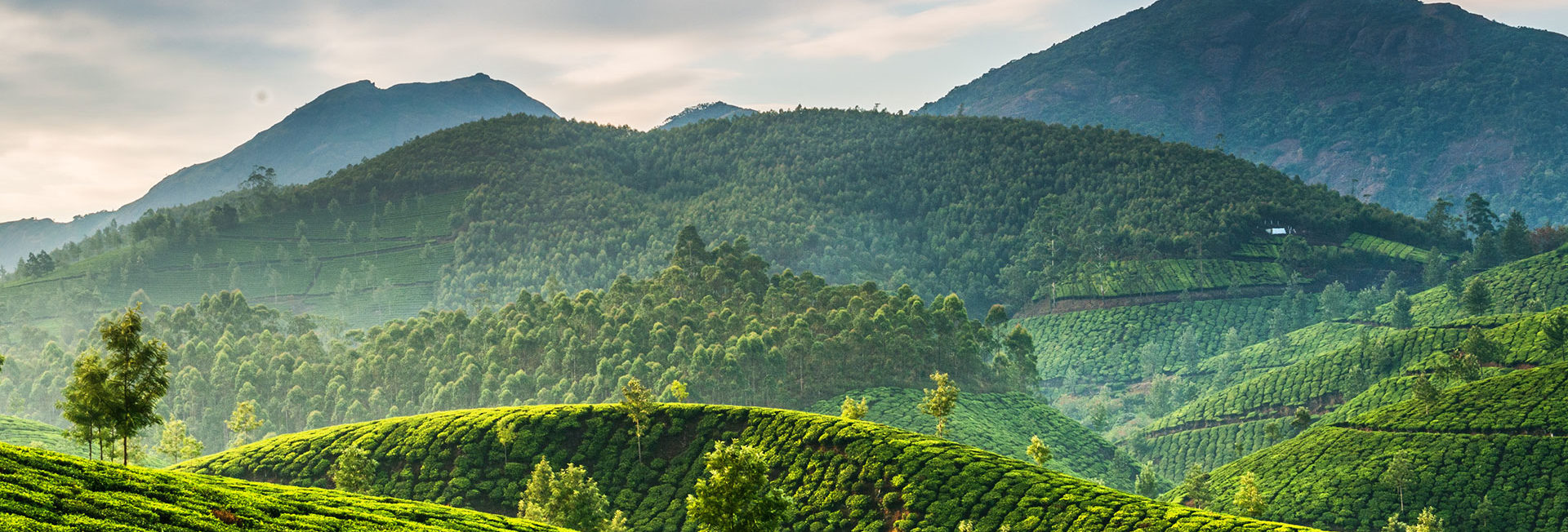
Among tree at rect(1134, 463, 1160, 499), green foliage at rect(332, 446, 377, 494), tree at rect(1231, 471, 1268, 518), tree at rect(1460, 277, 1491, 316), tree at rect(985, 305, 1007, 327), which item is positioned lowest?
tree at rect(1134, 463, 1160, 499)

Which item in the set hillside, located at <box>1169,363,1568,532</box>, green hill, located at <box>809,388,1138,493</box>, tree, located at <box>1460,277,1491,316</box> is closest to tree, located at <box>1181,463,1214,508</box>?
hillside, located at <box>1169,363,1568,532</box>

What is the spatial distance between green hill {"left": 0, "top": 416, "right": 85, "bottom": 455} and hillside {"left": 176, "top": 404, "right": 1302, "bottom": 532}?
69.4 m

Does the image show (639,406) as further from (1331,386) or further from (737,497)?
(1331,386)

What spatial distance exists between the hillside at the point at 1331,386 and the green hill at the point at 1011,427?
16.4 meters

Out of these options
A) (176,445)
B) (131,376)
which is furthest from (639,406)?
(176,445)

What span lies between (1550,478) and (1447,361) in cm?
4611

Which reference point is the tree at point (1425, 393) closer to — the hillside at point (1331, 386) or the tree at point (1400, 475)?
the hillside at point (1331, 386)

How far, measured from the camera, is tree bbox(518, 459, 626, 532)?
72.1 m

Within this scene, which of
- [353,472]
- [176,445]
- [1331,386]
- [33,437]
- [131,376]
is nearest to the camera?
[131,376]

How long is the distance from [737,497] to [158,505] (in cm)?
2732

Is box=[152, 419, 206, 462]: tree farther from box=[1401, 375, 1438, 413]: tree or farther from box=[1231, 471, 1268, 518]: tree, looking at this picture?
box=[1401, 375, 1438, 413]: tree

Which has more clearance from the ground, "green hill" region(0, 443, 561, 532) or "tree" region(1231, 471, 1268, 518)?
"green hill" region(0, 443, 561, 532)

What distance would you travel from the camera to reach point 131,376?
7069 centimetres

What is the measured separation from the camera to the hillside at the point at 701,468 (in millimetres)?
73062
